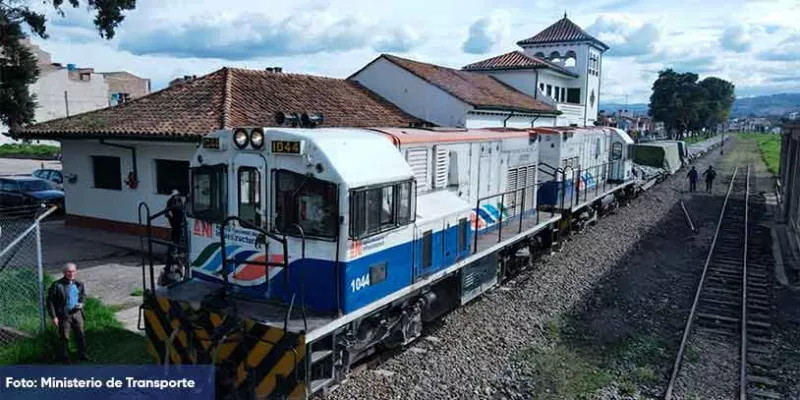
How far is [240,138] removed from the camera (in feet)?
24.2

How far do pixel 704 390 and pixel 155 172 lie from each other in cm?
1412

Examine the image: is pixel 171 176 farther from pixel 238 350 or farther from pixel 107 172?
pixel 238 350

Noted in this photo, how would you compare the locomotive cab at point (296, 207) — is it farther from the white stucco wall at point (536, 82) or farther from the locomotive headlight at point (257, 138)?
the white stucco wall at point (536, 82)

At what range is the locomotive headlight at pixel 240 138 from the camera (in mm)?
7332

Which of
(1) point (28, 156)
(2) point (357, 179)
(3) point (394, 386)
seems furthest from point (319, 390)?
(1) point (28, 156)

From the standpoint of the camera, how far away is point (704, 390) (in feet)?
27.6

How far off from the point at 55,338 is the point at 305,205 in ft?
14.5

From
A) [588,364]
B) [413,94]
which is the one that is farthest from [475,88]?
[588,364]

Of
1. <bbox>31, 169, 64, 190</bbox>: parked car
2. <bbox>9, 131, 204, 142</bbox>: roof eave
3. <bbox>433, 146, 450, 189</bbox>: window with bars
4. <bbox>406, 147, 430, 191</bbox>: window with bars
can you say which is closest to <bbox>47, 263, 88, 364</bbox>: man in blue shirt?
<bbox>406, 147, 430, 191</bbox>: window with bars

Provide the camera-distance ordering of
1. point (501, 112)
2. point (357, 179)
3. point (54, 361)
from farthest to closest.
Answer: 1. point (501, 112)
2. point (54, 361)
3. point (357, 179)

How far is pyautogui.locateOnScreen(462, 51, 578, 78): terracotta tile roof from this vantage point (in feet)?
116

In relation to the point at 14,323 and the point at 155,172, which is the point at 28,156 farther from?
the point at 14,323

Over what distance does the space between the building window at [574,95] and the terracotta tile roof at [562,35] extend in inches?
141

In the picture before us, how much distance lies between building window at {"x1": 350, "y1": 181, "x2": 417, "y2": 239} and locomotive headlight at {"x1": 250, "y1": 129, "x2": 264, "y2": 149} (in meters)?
1.32
